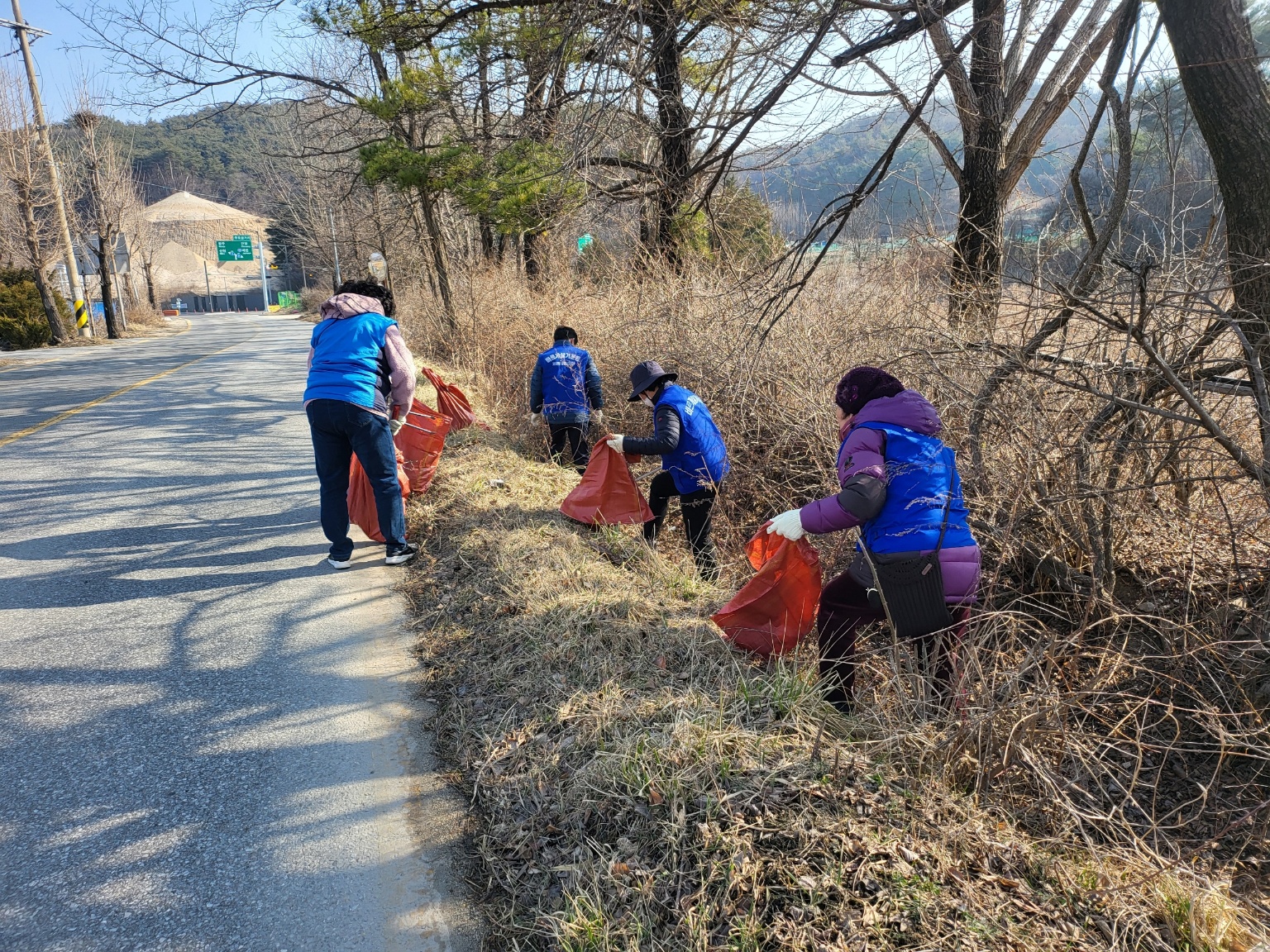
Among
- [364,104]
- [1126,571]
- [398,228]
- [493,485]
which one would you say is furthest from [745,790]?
[398,228]

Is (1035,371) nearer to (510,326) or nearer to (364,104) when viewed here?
(510,326)

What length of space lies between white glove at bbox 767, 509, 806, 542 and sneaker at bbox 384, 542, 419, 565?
117 inches

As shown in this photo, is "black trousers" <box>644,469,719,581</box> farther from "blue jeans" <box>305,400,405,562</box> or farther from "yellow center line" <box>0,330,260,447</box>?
"yellow center line" <box>0,330,260,447</box>

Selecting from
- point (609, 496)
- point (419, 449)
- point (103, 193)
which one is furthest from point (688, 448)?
point (103, 193)

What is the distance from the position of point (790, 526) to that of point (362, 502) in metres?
3.39

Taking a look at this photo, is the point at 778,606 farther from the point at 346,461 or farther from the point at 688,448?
the point at 346,461

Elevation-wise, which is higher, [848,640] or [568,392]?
[568,392]

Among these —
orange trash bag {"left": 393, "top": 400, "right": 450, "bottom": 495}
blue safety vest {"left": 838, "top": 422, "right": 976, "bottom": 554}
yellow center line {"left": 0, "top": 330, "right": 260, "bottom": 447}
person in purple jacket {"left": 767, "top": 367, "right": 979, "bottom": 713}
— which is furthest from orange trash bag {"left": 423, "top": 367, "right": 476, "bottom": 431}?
yellow center line {"left": 0, "top": 330, "right": 260, "bottom": 447}

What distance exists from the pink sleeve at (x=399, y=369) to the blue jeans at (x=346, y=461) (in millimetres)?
244

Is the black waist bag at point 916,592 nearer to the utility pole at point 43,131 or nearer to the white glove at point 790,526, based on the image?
the white glove at point 790,526

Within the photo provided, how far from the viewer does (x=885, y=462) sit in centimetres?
320

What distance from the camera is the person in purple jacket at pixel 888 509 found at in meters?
3.19

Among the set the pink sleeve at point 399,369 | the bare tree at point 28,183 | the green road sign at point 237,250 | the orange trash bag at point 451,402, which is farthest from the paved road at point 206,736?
the green road sign at point 237,250

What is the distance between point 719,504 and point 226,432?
6.68 metres
